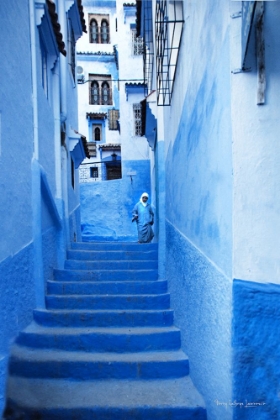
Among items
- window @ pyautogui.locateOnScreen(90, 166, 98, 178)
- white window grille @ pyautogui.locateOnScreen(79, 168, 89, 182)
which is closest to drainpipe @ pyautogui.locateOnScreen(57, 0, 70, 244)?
white window grille @ pyautogui.locateOnScreen(79, 168, 89, 182)

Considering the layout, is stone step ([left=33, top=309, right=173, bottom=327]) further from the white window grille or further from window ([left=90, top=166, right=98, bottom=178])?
window ([left=90, top=166, right=98, bottom=178])

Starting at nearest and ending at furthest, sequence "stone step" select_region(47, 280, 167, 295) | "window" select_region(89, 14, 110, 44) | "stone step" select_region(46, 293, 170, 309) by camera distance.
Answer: "stone step" select_region(46, 293, 170, 309)
"stone step" select_region(47, 280, 167, 295)
"window" select_region(89, 14, 110, 44)

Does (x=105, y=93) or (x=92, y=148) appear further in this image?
(x=105, y=93)

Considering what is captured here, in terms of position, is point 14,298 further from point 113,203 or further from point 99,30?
point 99,30

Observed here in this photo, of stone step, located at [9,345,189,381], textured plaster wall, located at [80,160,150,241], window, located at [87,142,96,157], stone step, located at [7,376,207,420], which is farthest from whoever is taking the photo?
window, located at [87,142,96,157]

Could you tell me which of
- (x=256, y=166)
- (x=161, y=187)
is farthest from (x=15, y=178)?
(x=161, y=187)

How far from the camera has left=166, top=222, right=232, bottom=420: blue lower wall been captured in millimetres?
2271

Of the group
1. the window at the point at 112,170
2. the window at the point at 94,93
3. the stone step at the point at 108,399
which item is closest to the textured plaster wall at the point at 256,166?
the stone step at the point at 108,399

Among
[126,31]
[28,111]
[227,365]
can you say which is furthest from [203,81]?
[126,31]

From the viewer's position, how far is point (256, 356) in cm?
211

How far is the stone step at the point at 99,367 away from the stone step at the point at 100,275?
1835mm

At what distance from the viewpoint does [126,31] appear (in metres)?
17.9

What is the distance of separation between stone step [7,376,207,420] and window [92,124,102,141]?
2201 cm

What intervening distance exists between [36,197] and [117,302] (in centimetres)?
189
